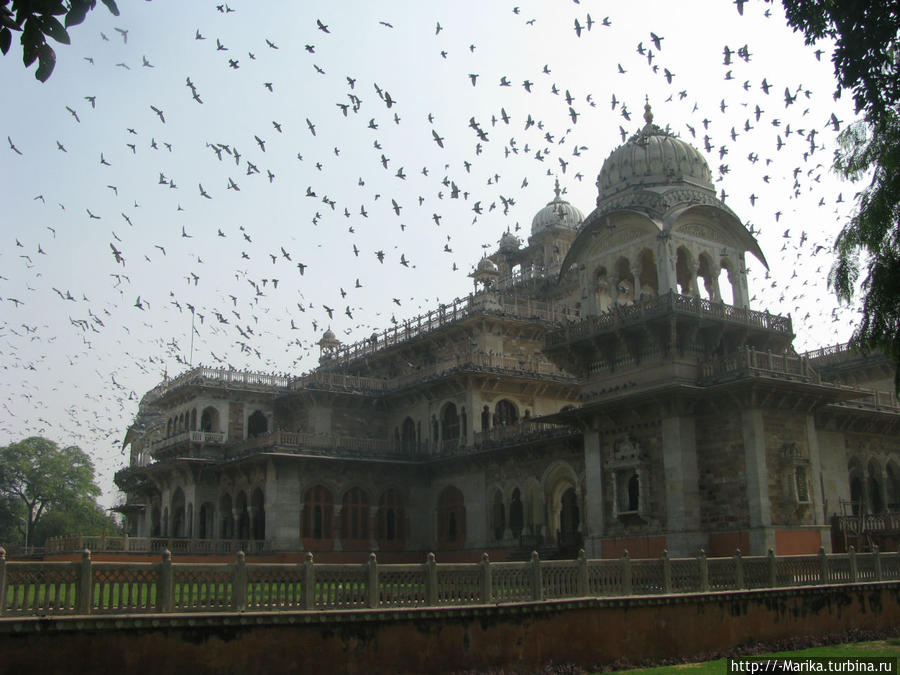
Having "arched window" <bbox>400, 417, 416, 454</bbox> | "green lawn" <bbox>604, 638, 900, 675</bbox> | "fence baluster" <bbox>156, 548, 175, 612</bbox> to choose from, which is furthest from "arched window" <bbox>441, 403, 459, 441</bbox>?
"fence baluster" <bbox>156, 548, 175, 612</bbox>

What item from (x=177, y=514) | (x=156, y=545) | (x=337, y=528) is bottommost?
(x=156, y=545)

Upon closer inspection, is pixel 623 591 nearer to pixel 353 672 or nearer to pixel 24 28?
pixel 353 672

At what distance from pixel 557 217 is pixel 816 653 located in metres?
31.2

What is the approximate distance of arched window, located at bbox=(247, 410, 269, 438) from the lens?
1606 inches

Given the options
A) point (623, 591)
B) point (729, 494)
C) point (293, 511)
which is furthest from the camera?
point (293, 511)

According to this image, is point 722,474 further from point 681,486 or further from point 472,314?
point 472,314

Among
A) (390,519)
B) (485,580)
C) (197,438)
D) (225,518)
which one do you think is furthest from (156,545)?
(485,580)

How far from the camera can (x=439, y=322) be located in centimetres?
3909

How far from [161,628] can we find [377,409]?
2666 cm

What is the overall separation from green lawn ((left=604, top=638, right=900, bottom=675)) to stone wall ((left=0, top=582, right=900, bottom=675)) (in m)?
0.63

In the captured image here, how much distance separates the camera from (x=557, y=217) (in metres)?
46.7

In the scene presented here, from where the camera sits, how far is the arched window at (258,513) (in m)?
35.5

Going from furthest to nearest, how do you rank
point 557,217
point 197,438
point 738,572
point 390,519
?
point 557,217 < point 197,438 < point 390,519 < point 738,572

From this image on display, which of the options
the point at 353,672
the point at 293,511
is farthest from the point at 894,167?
the point at 293,511
